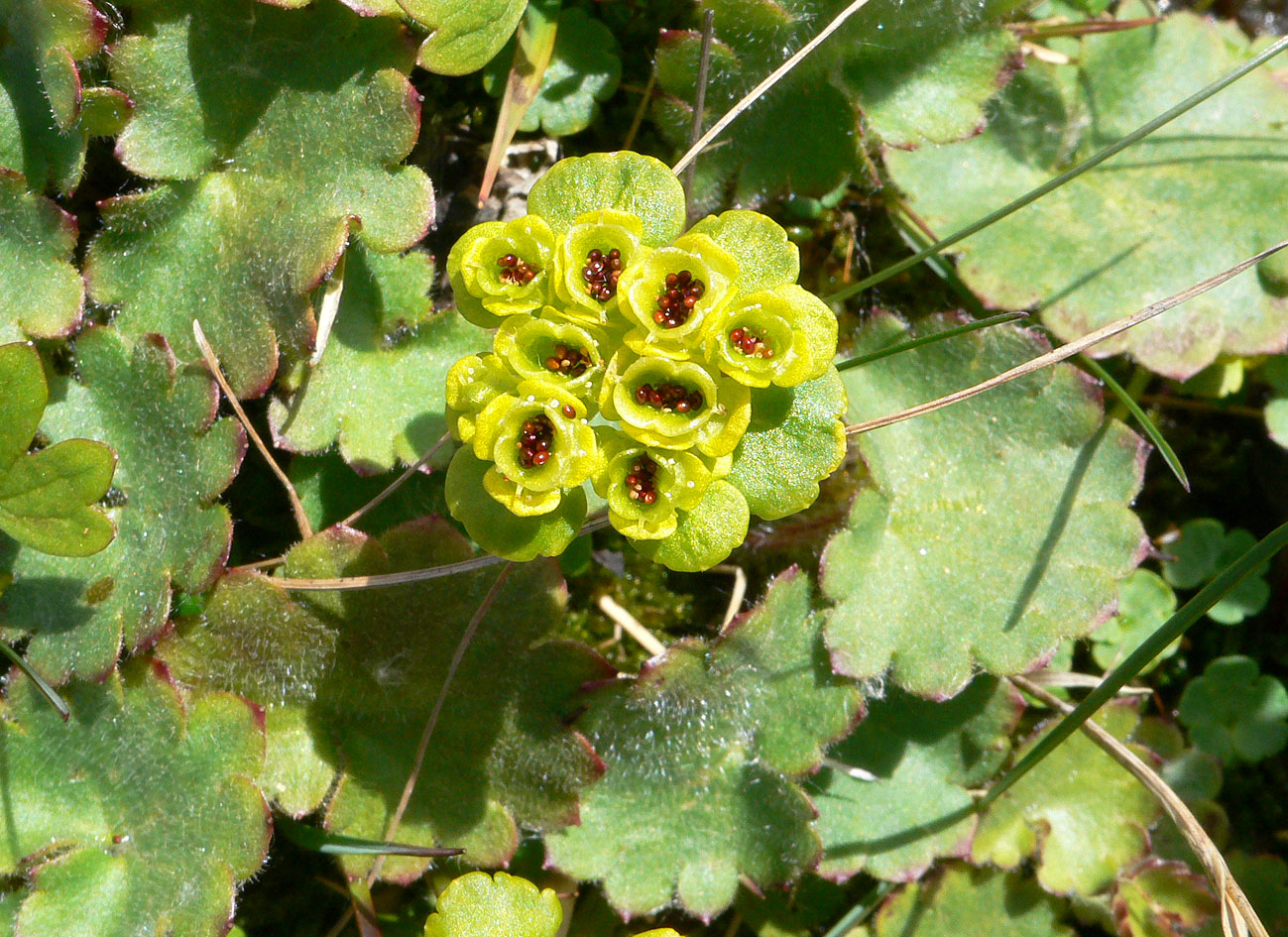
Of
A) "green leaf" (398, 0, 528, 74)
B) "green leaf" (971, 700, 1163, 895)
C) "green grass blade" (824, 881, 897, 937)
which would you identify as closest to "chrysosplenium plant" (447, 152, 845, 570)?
"green leaf" (398, 0, 528, 74)

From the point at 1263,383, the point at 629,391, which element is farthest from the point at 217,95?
the point at 1263,383

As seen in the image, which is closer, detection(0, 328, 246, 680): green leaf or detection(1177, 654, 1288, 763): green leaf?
detection(0, 328, 246, 680): green leaf

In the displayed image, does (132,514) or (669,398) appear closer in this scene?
(669,398)

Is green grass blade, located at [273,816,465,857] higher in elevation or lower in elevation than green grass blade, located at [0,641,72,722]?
lower

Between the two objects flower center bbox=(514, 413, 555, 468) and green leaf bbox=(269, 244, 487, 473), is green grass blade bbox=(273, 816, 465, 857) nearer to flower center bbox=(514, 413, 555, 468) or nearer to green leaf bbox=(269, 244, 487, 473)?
green leaf bbox=(269, 244, 487, 473)

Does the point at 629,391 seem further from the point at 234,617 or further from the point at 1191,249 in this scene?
the point at 1191,249

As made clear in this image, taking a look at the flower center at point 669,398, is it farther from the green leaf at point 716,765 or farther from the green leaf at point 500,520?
the green leaf at point 716,765

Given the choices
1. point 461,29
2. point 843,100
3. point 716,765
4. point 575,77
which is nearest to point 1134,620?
point 716,765

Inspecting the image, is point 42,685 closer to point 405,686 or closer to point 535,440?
point 405,686
